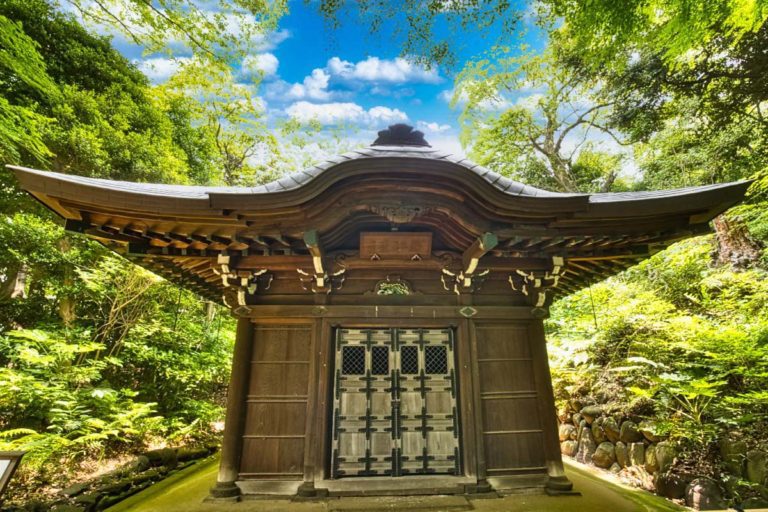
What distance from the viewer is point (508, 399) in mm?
4930

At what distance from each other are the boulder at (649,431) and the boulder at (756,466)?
109cm

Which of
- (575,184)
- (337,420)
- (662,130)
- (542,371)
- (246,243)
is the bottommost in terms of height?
(337,420)

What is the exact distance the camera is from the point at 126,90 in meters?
10.5

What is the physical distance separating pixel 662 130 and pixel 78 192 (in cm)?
1485

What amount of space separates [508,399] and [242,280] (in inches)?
161

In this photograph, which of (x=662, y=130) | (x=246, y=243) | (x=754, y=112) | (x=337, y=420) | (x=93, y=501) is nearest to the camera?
(x=246, y=243)

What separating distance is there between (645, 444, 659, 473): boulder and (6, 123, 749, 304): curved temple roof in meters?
3.96

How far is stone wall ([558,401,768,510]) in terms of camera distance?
502 cm

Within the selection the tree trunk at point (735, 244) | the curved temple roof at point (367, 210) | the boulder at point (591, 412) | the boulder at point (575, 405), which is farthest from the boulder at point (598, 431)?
the tree trunk at point (735, 244)

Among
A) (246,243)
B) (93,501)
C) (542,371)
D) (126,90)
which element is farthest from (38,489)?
(126,90)

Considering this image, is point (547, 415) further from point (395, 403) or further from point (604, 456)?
point (604, 456)

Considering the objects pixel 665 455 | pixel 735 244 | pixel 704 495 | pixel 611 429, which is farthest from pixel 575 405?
pixel 735 244

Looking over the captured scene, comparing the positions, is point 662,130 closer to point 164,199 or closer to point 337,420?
point 337,420

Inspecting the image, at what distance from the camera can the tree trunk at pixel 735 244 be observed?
30.7ft
